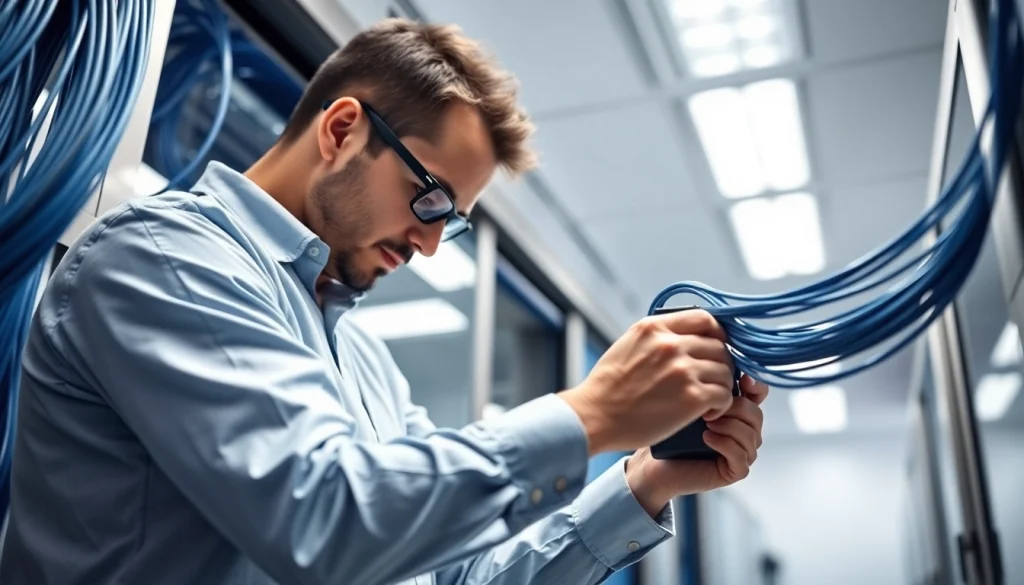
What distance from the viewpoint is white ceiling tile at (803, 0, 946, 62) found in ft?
6.76

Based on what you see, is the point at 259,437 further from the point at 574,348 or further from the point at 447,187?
the point at 574,348

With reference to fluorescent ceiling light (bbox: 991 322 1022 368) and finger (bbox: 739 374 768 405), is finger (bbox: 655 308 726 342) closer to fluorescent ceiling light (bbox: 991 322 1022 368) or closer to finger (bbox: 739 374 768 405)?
finger (bbox: 739 374 768 405)

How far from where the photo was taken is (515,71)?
2383mm

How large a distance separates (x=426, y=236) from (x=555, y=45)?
1372 mm

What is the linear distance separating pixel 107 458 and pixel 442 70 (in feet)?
2.03

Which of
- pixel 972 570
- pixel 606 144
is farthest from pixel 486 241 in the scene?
pixel 972 570

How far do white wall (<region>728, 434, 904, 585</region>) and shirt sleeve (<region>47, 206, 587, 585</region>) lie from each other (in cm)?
544

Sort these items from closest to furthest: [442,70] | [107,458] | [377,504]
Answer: [377,504] < [107,458] < [442,70]

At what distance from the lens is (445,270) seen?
2.88 m

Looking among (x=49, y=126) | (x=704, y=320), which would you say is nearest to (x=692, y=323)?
(x=704, y=320)

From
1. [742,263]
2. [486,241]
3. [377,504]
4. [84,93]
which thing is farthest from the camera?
[742,263]

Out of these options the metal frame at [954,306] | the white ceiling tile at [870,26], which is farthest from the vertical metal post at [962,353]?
the white ceiling tile at [870,26]

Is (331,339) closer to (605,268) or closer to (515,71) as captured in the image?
(515,71)

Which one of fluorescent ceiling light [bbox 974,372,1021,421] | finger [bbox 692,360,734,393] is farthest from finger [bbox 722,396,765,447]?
fluorescent ceiling light [bbox 974,372,1021,421]
